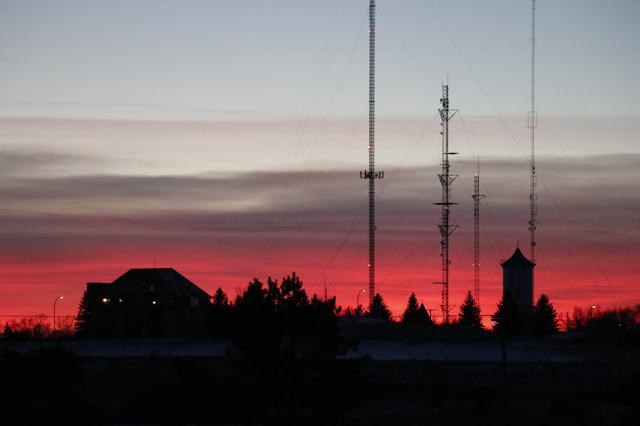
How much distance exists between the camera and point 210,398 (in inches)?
3076

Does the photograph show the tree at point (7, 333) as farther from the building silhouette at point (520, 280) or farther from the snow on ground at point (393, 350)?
the building silhouette at point (520, 280)

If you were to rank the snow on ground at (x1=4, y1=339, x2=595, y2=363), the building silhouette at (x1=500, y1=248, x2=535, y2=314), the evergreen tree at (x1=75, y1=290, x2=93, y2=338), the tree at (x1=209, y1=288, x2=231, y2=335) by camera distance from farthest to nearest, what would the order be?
the building silhouette at (x1=500, y1=248, x2=535, y2=314) → the evergreen tree at (x1=75, y1=290, x2=93, y2=338) → the tree at (x1=209, y1=288, x2=231, y2=335) → the snow on ground at (x1=4, y1=339, x2=595, y2=363)

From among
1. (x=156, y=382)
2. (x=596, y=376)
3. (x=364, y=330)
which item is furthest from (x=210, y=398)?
(x=364, y=330)

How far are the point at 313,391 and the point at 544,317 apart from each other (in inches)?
5525

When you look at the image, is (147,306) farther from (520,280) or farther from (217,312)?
(520,280)

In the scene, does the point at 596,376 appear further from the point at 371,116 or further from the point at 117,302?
the point at 117,302

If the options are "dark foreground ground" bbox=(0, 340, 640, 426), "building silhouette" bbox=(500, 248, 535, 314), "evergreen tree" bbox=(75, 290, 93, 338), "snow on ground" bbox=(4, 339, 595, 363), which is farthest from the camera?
"building silhouette" bbox=(500, 248, 535, 314)

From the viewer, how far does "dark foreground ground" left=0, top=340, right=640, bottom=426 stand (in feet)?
190

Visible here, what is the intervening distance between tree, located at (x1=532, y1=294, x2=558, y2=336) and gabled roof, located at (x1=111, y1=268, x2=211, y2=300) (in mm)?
55763

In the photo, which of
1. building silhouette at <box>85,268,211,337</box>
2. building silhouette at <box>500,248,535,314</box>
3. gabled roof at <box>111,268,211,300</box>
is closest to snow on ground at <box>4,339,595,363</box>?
building silhouette at <box>85,268,211,337</box>

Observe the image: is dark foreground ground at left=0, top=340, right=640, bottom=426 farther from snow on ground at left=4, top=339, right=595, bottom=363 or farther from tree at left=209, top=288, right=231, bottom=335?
tree at left=209, top=288, right=231, bottom=335

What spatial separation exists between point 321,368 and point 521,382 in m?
46.7

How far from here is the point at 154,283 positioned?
169500 millimetres

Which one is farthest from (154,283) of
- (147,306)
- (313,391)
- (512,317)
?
(313,391)
